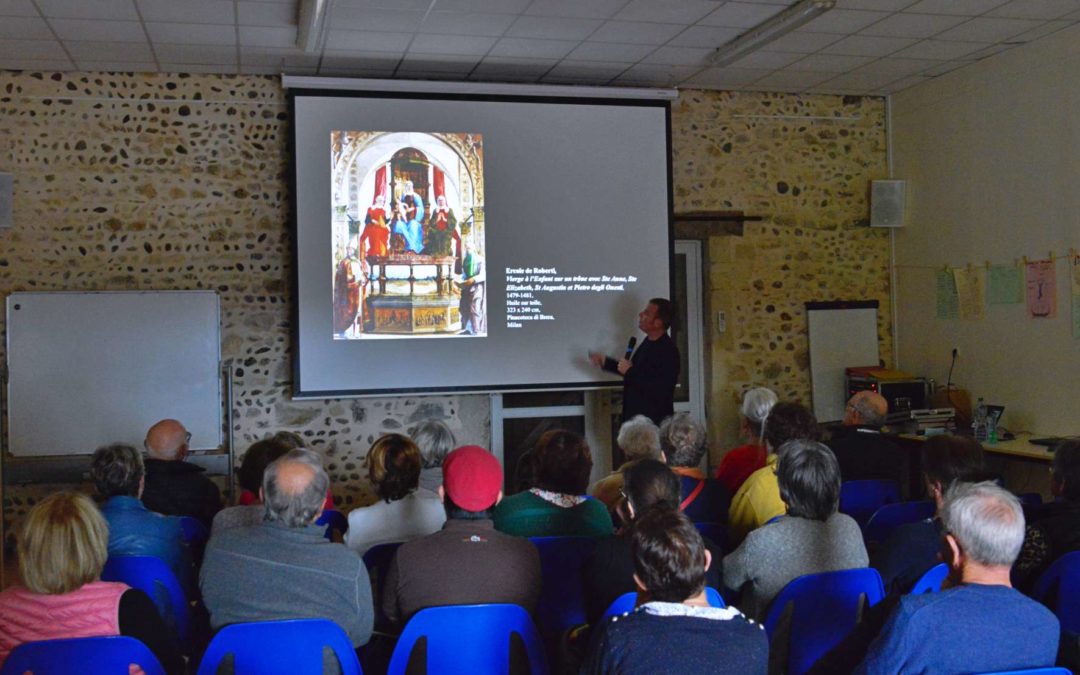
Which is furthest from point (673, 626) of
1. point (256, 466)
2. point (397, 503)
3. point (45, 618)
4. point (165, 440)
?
point (165, 440)

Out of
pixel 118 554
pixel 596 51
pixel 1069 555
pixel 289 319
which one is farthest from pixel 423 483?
pixel 596 51

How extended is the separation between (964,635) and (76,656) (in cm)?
194

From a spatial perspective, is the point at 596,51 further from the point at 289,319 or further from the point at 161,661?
the point at 161,661

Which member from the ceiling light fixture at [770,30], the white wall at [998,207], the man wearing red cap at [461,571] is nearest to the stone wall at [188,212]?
the ceiling light fixture at [770,30]

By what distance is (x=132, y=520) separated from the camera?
319 cm

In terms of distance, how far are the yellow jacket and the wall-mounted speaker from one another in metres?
4.89

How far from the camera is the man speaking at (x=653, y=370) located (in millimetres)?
6371

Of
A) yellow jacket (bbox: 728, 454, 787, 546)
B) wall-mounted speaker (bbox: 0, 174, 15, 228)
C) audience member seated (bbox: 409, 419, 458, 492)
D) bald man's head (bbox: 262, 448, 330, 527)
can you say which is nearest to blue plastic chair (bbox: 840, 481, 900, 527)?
yellow jacket (bbox: 728, 454, 787, 546)

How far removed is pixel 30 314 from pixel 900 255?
243 inches

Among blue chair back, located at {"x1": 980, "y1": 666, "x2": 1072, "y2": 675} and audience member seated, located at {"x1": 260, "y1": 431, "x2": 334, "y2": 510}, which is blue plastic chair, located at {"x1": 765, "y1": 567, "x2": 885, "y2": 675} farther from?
audience member seated, located at {"x1": 260, "y1": 431, "x2": 334, "y2": 510}

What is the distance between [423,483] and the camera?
13.2ft

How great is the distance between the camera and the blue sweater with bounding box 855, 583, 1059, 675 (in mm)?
2125

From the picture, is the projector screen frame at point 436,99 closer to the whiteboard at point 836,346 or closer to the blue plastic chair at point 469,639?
the whiteboard at point 836,346

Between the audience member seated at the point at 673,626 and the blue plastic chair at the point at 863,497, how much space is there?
7.61 ft
